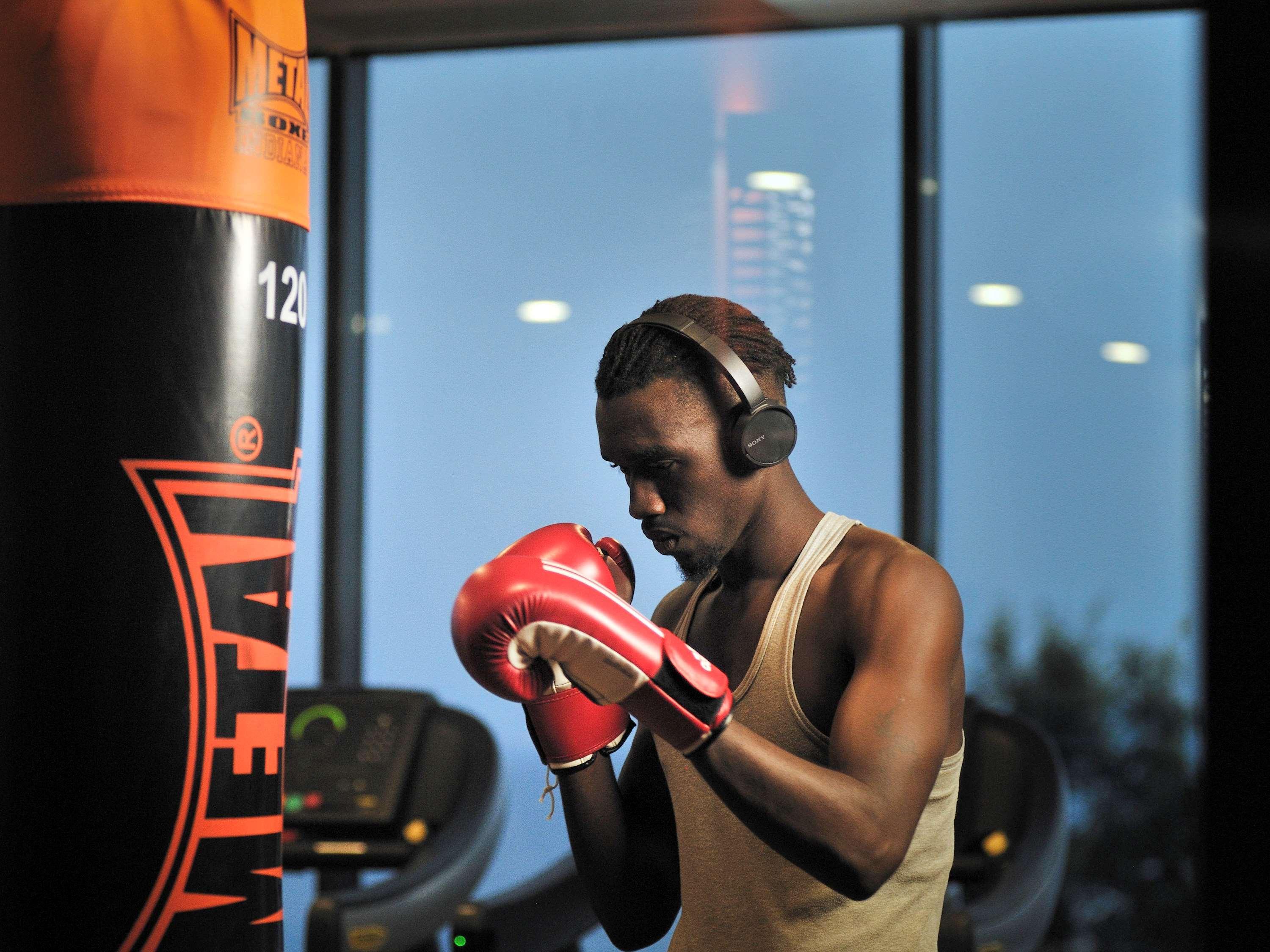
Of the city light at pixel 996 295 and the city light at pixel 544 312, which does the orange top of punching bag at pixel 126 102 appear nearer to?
the city light at pixel 544 312

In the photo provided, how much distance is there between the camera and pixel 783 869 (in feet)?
4.62

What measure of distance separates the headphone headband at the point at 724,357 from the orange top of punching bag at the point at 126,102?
50 centimetres

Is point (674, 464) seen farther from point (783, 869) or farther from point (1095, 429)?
point (1095, 429)

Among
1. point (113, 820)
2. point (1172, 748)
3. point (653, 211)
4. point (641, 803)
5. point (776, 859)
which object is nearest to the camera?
point (113, 820)

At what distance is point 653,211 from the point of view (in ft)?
12.9

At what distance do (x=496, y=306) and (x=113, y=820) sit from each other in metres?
2.86

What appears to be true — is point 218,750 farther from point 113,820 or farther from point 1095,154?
point 1095,154

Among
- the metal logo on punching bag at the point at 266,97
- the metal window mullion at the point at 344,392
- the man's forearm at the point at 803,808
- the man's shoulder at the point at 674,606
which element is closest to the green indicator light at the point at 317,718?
the metal window mullion at the point at 344,392

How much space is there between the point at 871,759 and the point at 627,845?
476 mm

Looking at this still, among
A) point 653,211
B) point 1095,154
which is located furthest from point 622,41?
point 1095,154

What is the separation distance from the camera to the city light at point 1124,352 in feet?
12.1

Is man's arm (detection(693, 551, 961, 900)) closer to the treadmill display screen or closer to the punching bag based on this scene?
the punching bag

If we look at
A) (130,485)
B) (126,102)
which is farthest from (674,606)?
(126,102)

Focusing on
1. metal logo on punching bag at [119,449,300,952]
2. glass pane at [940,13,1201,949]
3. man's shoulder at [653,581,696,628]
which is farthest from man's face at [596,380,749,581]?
glass pane at [940,13,1201,949]
